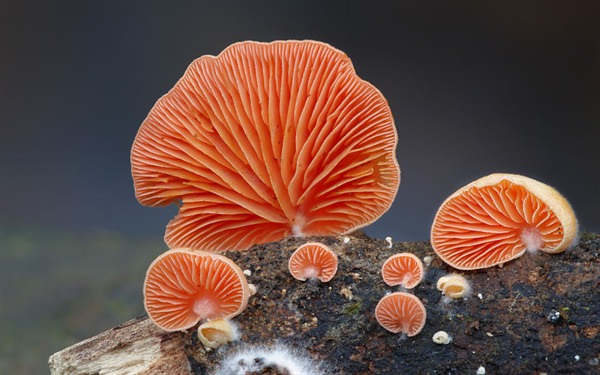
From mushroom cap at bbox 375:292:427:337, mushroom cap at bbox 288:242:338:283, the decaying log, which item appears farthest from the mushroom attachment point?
mushroom cap at bbox 375:292:427:337

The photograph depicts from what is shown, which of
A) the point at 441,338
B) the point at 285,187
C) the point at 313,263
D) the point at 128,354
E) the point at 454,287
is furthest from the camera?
the point at 285,187

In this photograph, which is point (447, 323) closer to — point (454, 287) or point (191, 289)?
point (454, 287)

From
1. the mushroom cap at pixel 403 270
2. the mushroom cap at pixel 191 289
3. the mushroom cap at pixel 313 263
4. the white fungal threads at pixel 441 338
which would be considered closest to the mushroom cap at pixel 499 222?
the mushroom cap at pixel 403 270

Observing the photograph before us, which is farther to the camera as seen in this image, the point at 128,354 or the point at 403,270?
the point at 128,354

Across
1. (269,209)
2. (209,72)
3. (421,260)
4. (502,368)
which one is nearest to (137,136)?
(209,72)

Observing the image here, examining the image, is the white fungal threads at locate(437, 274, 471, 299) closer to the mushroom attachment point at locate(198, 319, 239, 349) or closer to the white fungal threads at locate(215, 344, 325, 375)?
the white fungal threads at locate(215, 344, 325, 375)

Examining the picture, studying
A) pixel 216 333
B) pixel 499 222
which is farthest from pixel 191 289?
pixel 499 222

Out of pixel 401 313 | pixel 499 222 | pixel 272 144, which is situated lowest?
pixel 401 313
